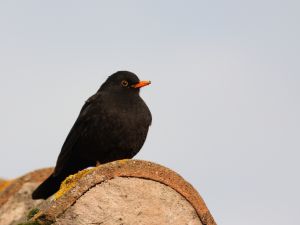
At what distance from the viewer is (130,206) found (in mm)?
8500

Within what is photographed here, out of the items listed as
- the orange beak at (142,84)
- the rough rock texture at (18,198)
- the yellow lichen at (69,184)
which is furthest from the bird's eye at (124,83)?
the rough rock texture at (18,198)

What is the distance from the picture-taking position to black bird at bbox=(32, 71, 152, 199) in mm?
10938

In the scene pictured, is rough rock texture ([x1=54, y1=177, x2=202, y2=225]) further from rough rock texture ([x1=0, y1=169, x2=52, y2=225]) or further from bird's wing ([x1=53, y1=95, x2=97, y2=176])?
rough rock texture ([x1=0, y1=169, x2=52, y2=225])

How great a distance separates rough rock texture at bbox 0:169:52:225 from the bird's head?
373cm

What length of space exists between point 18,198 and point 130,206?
7088 mm

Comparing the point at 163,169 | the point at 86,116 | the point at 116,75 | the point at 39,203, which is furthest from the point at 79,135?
the point at 39,203

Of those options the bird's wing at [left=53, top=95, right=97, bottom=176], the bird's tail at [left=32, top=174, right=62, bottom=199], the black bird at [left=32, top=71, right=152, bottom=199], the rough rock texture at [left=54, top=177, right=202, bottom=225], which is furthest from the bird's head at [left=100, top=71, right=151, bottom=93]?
the rough rock texture at [left=54, top=177, right=202, bottom=225]

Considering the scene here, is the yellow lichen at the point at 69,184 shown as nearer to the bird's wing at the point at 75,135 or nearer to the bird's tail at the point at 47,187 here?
the bird's wing at the point at 75,135

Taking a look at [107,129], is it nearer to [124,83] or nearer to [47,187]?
[124,83]

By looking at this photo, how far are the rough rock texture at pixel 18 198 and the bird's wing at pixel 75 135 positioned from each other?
3.03 meters

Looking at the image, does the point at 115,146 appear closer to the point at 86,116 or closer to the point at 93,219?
the point at 86,116

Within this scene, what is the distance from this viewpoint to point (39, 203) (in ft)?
48.0

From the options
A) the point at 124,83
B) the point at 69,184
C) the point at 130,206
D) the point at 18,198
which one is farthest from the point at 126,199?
the point at 18,198

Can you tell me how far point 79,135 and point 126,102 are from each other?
794 millimetres
